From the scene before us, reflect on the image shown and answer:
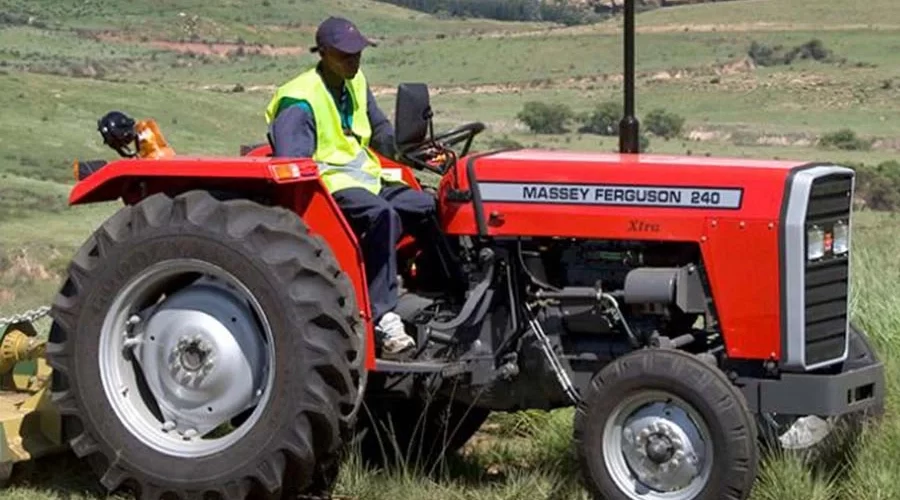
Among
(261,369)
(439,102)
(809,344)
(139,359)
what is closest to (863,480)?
(809,344)

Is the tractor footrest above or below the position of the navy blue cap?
below

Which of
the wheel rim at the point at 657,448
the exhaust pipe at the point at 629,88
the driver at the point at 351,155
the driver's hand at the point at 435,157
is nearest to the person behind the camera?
the wheel rim at the point at 657,448

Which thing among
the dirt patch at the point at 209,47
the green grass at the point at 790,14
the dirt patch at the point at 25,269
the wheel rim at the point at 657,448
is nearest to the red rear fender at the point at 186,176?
the wheel rim at the point at 657,448

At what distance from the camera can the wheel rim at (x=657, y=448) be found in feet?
19.1

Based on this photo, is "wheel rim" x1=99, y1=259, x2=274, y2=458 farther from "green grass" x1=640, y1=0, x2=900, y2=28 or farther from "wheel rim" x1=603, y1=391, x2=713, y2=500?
"green grass" x1=640, y1=0, x2=900, y2=28

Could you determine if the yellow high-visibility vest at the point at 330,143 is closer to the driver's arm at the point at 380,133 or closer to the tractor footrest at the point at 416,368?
the driver's arm at the point at 380,133

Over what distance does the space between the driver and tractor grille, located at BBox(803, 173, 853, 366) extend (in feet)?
4.80

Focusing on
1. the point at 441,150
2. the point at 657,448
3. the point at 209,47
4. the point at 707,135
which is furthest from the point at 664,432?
the point at 209,47

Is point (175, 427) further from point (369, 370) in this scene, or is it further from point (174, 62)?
point (174, 62)

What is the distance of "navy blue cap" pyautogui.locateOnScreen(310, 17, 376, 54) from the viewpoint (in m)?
6.55

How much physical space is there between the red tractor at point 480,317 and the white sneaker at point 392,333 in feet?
0.22

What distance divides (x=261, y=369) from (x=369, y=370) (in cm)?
40

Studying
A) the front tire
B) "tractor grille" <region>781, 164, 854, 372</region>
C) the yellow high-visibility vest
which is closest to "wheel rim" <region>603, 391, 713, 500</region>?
the front tire

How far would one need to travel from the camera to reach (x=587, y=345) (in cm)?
634
